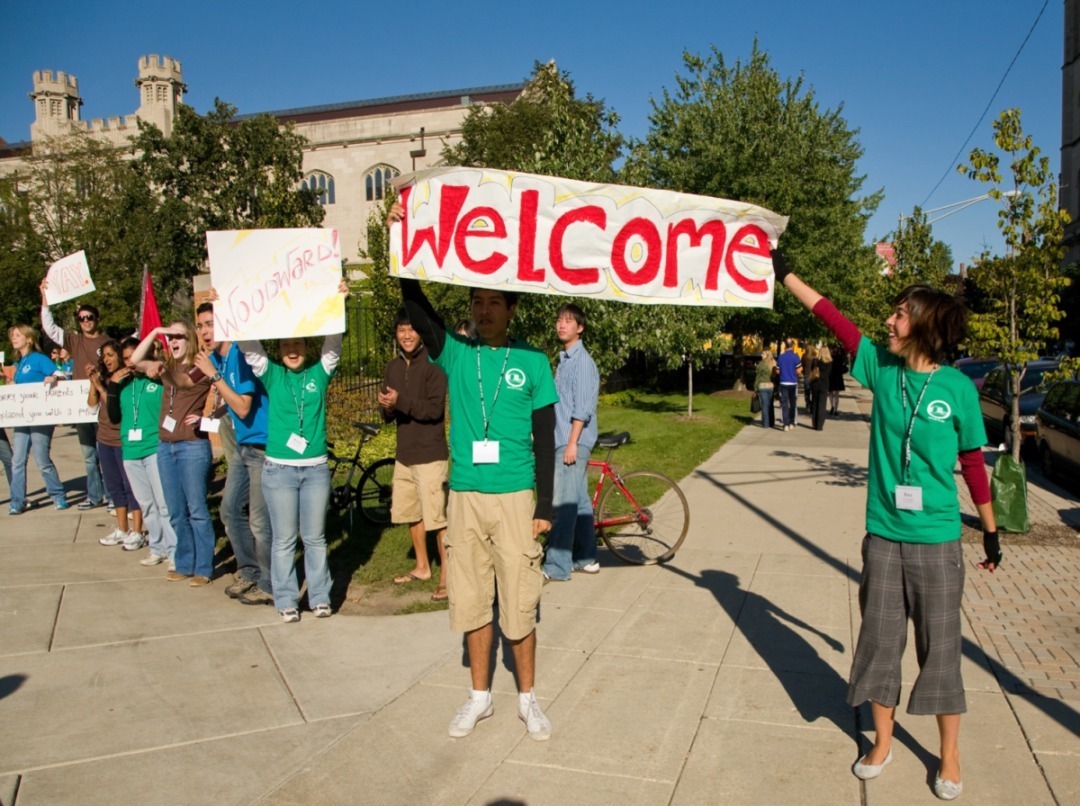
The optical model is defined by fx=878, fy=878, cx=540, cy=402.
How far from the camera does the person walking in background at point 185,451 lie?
22.0 feet

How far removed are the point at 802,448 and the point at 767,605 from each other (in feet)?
32.9

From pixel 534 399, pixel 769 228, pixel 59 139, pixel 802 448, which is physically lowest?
pixel 802 448

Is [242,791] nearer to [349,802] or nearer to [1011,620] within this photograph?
[349,802]

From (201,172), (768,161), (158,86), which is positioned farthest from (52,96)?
(768,161)

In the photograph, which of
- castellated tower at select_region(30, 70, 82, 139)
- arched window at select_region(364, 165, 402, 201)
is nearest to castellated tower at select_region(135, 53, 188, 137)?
castellated tower at select_region(30, 70, 82, 139)

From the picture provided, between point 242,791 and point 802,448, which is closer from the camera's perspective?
point 242,791

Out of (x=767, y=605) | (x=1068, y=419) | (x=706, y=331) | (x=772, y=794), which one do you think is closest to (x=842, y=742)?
(x=772, y=794)

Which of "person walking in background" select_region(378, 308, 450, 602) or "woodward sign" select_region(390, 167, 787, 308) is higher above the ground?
"woodward sign" select_region(390, 167, 787, 308)

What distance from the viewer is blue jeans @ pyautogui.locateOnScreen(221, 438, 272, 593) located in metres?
6.17

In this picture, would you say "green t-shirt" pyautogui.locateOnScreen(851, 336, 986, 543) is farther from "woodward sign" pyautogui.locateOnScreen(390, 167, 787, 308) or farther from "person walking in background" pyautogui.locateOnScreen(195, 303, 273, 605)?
"person walking in background" pyautogui.locateOnScreen(195, 303, 273, 605)

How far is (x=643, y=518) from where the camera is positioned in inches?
299

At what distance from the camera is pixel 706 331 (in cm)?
1998

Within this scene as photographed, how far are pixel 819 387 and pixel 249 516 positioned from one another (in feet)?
50.5

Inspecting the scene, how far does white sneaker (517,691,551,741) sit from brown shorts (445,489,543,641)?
365mm
